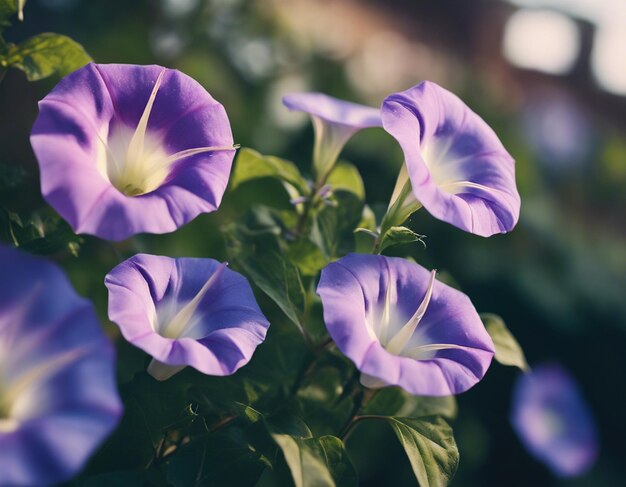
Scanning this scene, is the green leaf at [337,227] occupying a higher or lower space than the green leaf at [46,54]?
lower

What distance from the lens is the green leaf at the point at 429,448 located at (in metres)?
0.65

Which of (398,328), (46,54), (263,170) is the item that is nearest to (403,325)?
(398,328)

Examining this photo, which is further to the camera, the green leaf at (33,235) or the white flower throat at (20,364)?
the green leaf at (33,235)

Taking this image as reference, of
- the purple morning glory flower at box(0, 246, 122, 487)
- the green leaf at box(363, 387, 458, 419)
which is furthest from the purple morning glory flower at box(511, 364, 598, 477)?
the purple morning glory flower at box(0, 246, 122, 487)

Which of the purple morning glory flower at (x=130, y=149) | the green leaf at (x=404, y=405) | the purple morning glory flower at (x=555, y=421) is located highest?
the purple morning glory flower at (x=130, y=149)

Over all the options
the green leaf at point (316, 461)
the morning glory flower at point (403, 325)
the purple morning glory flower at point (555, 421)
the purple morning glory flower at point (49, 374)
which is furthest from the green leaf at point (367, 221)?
the purple morning glory flower at point (555, 421)

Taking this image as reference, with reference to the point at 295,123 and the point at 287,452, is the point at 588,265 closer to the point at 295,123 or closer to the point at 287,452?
the point at 295,123

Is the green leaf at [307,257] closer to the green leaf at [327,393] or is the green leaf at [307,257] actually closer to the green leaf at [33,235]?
the green leaf at [327,393]

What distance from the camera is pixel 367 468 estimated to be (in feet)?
4.79

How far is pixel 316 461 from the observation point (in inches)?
23.5

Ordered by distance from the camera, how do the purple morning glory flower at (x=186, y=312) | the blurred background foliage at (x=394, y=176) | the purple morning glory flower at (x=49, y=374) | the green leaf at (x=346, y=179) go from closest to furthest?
the purple morning glory flower at (x=49, y=374) < the purple morning glory flower at (x=186, y=312) < the green leaf at (x=346, y=179) < the blurred background foliage at (x=394, y=176)

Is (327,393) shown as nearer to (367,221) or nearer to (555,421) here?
(367,221)

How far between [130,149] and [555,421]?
6.80 ft

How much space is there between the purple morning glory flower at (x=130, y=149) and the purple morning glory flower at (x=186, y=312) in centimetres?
6
